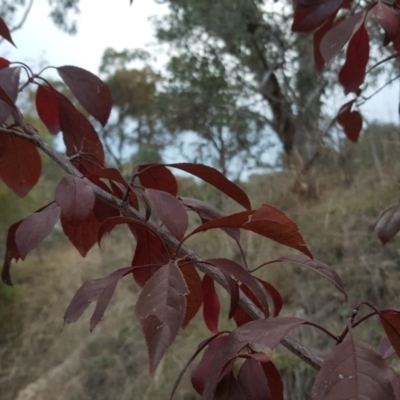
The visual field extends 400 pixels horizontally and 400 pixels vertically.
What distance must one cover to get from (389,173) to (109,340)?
63.9 inches

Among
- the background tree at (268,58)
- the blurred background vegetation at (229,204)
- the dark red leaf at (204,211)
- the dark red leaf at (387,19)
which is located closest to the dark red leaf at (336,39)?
the dark red leaf at (387,19)

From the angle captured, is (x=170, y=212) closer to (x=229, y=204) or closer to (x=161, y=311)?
(x=161, y=311)

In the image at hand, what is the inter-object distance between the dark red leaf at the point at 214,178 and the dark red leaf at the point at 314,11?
7.1 inches

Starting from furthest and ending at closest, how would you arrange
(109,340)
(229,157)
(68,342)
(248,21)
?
1. (229,157)
2. (248,21)
3. (68,342)
4. (109,340)

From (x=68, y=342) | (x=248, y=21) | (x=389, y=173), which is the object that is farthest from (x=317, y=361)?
(x=248, y=21)

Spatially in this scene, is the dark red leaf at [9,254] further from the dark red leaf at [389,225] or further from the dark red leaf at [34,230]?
the dark red leaf at [389,225]

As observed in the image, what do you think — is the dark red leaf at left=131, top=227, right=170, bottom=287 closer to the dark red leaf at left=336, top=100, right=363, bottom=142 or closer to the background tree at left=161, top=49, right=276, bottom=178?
the dark red leaf at left=336, top=100, right=363, bottom=142

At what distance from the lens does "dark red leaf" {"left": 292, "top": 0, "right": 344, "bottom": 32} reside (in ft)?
1.35

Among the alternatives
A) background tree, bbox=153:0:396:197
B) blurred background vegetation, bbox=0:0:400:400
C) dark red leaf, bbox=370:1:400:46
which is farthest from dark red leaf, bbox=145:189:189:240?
background tree, bbox=153:0:396:197

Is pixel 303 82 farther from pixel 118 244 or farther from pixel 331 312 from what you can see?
pixel 331 312

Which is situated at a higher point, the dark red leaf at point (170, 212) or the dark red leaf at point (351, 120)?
the dark red leaf at point (351, 120)

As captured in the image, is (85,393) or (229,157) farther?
A: (229,157)

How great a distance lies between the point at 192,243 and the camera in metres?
2.73

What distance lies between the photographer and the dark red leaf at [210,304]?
378mm
